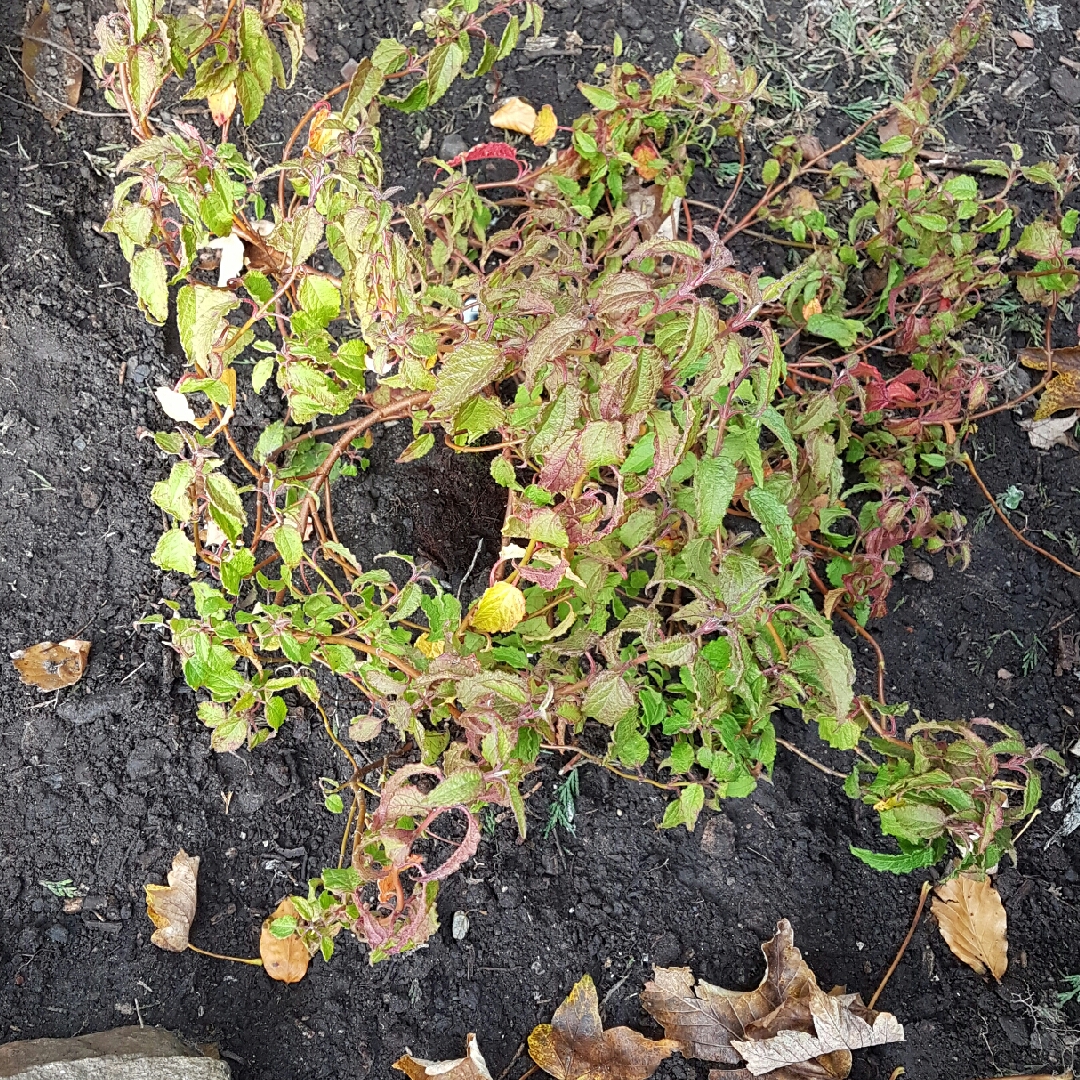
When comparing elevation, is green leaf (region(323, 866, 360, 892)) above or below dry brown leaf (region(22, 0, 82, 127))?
below

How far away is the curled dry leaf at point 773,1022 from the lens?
1.47 meters

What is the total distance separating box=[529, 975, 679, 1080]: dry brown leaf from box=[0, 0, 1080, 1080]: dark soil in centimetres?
4

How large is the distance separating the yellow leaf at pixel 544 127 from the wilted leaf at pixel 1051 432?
1208 mm

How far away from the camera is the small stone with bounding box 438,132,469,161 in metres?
2.03

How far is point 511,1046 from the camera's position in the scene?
1507 millimetres

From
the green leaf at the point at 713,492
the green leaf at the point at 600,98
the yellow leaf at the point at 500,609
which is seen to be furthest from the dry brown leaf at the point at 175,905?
the green leaf at the point at 600,98

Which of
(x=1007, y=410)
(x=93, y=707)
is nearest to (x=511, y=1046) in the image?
(x=93, y=707)

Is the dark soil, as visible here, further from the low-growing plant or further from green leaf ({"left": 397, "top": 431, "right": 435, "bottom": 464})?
green leaf ({"left": 397, "top": 431, "right": 435, "bottom": 464})

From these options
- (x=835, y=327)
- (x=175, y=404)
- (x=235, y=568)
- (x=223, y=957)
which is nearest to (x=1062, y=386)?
(x=835, y=327)

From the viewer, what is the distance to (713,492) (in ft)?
3.84

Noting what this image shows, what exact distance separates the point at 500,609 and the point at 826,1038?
890 mm

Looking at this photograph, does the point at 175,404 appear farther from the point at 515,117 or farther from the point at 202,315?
the point at 515,117

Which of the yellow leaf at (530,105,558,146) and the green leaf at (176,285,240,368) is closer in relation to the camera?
the green leaf at (176,285,240,368)

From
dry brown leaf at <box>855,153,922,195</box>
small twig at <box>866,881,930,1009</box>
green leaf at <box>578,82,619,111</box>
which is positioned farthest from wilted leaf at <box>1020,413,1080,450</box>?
green leaf at <box>578,82,619,111</box>
